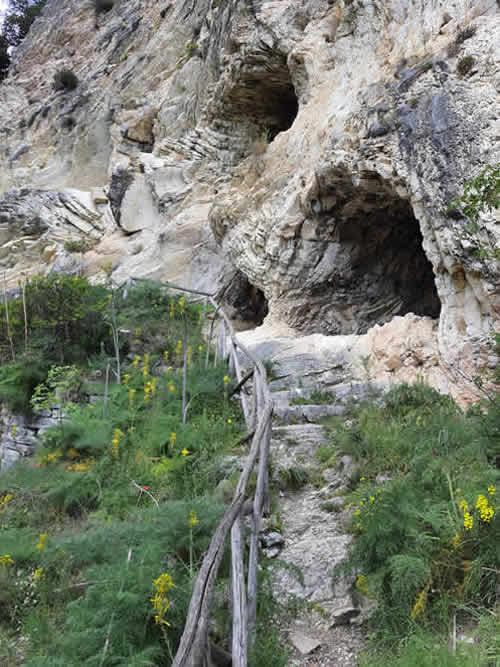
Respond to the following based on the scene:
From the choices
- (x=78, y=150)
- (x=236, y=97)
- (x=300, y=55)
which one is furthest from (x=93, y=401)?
(x=78, y=150)

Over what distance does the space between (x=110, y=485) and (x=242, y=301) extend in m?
7.01

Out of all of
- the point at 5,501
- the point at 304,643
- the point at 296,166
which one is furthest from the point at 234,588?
the point at 296,166

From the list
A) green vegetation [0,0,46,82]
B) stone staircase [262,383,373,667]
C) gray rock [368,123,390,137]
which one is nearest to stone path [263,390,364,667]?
stone staircase [262,383,373,667]

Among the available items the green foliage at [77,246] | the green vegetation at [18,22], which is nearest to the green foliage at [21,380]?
the green foliage at [77,246]

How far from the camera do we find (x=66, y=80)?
69.1 feet

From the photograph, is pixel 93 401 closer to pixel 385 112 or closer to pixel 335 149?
pixel 335 149

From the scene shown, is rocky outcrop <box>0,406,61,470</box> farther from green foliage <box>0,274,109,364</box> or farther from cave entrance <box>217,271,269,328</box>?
cave entrance <box>217,271,269,328</box>

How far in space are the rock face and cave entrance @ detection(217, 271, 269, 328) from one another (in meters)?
0.03

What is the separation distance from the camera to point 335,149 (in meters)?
7.63

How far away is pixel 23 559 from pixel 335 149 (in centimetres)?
684

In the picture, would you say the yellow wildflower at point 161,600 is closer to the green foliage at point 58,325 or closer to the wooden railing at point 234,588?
the wooden railing at point 234,588

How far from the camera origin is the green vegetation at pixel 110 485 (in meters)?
2.35

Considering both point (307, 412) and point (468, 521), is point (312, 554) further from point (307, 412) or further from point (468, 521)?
point (307, 412)

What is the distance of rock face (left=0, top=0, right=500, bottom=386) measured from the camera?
5.99 meters
